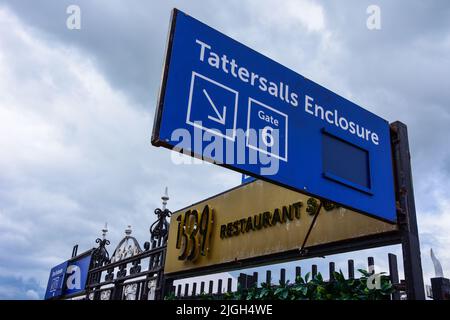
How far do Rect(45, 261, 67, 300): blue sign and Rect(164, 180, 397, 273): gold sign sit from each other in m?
7.72

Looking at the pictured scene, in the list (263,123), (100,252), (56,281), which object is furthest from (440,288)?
(56,281)

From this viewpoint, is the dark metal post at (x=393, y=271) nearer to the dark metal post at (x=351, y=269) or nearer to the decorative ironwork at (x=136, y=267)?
the dark metal post at (x=351, y=269)

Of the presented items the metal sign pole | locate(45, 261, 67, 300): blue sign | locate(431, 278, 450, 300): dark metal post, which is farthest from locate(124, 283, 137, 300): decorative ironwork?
locate(431, 278, 450, 300): dark metal post

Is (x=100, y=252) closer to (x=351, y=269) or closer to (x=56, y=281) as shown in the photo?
(x=56, y=281)

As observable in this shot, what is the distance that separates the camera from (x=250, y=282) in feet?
19.9

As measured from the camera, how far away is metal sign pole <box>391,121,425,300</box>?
13.0 feet

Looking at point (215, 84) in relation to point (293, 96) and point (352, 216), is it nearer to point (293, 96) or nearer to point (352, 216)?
point (293, 96)

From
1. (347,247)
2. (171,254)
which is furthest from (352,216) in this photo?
(171,254)

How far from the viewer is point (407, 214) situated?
13.5 feet

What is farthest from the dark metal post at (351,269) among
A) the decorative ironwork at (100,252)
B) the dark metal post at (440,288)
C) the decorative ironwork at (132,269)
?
the decorative ironwork at (100,252)

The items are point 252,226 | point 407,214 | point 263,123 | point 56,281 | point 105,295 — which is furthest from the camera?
point 56,281

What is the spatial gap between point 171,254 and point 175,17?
234 inches

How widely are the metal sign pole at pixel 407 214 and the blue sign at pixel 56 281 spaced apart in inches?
495

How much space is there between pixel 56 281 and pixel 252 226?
1114 centimetres
